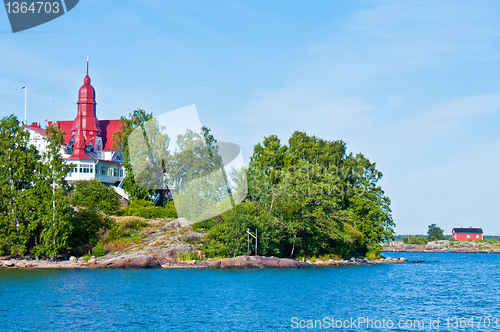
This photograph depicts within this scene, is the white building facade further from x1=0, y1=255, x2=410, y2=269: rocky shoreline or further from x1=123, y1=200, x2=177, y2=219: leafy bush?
x1=0, y1=255, x2=410, y2=269: rocky shoreline

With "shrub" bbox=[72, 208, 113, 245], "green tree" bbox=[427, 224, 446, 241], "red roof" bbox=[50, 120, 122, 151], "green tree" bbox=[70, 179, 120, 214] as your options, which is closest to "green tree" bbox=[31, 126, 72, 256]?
"shrub" bbox=[72, 208, 113, 245]

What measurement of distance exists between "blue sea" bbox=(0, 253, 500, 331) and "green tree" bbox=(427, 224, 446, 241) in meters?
135

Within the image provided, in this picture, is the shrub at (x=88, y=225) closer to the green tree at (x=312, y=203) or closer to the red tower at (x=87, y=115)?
the green tree at (x=312, y=203)

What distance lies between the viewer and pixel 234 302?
33469 millimetres

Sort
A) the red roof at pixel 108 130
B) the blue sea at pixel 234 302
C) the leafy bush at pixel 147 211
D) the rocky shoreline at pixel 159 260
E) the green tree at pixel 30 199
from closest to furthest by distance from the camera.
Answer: the blue sea at pixel 234 302
the rocky shoreline at pixel 159 260
the green tree at pixel 30 199
the leafy bush at pixel 147 211
the red roof at pixel 108 130

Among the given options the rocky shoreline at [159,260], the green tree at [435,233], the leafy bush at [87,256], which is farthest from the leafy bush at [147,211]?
the green tree at [435,233]

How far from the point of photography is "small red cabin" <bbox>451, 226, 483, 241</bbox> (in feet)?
570

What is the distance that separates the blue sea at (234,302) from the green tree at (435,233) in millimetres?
134855

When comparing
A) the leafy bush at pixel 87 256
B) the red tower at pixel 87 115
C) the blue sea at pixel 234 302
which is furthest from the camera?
the red tower at pixel 87 115

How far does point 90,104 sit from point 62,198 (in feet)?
135

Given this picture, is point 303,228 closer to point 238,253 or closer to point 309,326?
point 238,253

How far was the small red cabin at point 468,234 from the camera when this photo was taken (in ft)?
570

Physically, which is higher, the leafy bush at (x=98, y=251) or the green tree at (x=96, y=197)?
the green tree at (x=96, y=197)

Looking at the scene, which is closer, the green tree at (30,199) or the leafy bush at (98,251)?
the green tree at (30,199)
